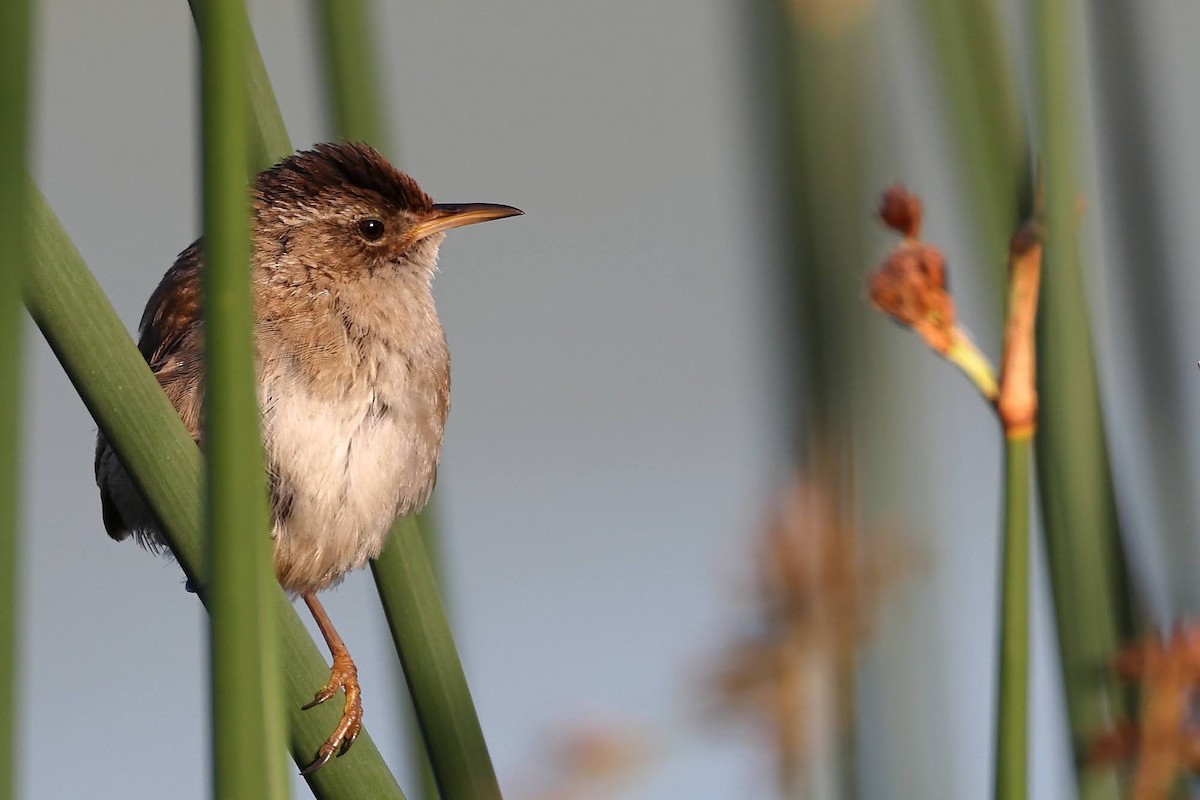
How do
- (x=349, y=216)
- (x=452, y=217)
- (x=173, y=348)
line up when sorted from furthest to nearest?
(x=452, y=217) < (x=349, y=216) < (x=173, y=348)

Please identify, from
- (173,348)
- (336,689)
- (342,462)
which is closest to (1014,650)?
(336,689)

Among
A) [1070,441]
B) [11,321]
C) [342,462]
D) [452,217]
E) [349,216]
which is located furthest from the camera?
[452,217]

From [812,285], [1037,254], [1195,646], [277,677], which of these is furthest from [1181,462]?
[277,677]

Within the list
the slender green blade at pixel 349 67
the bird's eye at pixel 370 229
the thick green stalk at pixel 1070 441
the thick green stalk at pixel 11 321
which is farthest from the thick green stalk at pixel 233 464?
the bird's eye at pixel 370 229

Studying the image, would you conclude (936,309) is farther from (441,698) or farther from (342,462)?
(342,462)

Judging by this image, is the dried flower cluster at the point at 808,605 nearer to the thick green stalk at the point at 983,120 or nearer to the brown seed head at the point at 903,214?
the brown seed head at the point at 903,214

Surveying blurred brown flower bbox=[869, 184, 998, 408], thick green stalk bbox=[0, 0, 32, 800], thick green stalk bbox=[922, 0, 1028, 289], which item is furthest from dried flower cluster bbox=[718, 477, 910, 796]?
thick green stalk bbox=[0, 0, 32, 800]
